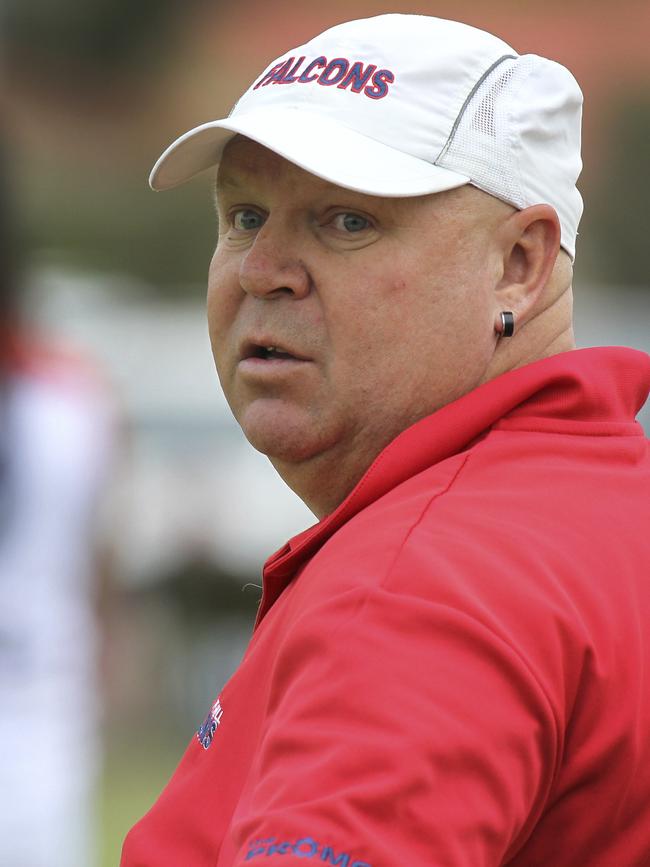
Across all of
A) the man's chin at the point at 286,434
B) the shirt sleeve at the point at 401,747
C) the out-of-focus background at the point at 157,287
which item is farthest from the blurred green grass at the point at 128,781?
the shirt sleeve at the point at 401,747

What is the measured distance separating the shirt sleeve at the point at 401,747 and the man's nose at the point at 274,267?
0.54 metres

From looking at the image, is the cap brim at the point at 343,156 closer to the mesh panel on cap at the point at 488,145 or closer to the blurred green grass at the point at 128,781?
the mesh panel on cap at the point at 488,145

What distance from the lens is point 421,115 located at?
154cm

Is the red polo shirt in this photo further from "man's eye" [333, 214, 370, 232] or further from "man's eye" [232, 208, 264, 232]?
"man's eye" [232, 208, 264, 232]

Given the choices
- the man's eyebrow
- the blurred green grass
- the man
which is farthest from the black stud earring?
the blurred green grass

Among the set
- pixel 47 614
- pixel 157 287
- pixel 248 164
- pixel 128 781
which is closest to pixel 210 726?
pixel 248 164

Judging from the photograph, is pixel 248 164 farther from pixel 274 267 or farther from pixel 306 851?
pixel 306 851

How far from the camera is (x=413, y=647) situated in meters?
1.07

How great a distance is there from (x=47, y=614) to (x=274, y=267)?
2.48m

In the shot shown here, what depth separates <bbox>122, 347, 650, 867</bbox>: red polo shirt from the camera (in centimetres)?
104

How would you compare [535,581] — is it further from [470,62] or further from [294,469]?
Answer: [470,62]

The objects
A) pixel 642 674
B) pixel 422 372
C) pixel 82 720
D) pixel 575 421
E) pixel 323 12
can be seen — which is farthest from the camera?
pixel 323 12

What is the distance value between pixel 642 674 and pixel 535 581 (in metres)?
0.14

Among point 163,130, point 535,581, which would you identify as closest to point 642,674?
point 535,581
